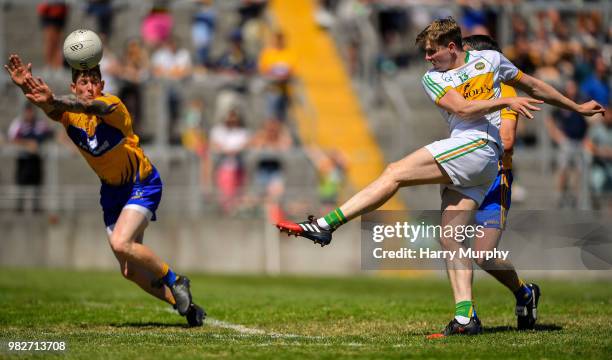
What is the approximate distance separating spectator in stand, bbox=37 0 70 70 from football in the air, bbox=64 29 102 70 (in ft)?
42.4

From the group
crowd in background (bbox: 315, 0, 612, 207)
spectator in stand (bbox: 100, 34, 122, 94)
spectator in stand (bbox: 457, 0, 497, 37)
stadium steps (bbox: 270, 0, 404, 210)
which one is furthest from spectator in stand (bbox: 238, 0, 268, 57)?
spectator in stand (bbox: 457, 0, 497, 37)

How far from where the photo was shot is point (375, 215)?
46.9 feet

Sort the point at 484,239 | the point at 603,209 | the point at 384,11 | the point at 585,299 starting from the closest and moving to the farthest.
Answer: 1. the point at 484,239
2. the point at 585,299
3. the point at 603,209
4. the point at 384,11

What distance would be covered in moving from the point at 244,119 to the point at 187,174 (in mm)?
2207

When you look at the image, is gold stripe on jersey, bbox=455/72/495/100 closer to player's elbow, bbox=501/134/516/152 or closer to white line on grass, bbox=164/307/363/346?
player's elbow, bbox=501/134/516/152

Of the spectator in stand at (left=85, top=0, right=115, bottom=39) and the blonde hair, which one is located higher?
the spectator in stand at (left=85, top=0, right=115, bottom=39)

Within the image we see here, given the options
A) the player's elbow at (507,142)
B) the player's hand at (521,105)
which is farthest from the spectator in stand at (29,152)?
the player's hand at (521,105)

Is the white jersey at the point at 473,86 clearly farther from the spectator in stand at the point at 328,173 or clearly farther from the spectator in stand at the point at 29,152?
the spectator in stand at the point at 29,152

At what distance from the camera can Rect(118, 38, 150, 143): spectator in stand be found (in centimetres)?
2283

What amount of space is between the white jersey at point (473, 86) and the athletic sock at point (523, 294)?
1415 millimetres

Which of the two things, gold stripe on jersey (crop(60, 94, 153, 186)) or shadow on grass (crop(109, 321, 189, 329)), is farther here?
shadow on grass (crop(109, 321, 189, 329))

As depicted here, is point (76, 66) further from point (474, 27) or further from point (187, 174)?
point (474, 27)

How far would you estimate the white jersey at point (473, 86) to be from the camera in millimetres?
9680

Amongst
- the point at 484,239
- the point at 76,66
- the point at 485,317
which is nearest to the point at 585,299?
the point at 485,317
